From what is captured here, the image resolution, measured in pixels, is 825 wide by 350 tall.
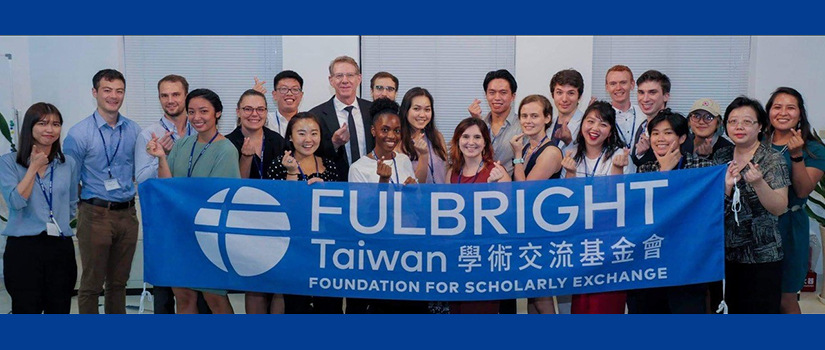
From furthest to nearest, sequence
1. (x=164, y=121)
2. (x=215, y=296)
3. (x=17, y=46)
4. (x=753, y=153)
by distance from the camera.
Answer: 1. (x=17, y=46)
2. (x=164, y=121)
3. (x=215, y=296)
4. (x=753, y=153)

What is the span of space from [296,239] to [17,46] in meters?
3.18

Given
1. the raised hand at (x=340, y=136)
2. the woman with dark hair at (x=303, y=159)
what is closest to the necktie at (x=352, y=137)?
the raised hand at (x=340, y=136)

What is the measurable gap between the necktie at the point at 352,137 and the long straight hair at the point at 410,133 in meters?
0.58

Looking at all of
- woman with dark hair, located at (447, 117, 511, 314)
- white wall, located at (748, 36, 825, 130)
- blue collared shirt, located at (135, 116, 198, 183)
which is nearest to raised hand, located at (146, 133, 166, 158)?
blue collared shirt, located at (135, 116, 198, 183)

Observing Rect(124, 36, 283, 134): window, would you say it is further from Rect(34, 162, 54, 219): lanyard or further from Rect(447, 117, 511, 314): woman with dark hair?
Rect(447, 117, 511, 314): woman with dark hair

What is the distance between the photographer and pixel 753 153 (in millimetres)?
4344

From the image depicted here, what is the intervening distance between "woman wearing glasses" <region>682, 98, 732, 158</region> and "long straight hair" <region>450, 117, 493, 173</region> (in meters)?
1.20

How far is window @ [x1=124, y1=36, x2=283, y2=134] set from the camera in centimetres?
638

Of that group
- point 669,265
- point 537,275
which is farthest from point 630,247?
point 537,275

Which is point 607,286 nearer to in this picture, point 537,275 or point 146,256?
point 537,275

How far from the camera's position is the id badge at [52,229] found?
4.66 meters

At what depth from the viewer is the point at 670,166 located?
14.7 ft

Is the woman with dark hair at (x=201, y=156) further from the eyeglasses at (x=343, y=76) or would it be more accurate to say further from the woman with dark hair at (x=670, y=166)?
the woman with dark hair at (x=670, y=166)

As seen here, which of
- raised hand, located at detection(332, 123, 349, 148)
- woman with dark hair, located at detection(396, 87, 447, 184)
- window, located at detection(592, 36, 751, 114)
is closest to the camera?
woman with dark hair, located at detection(396, 87, 447, 184)
